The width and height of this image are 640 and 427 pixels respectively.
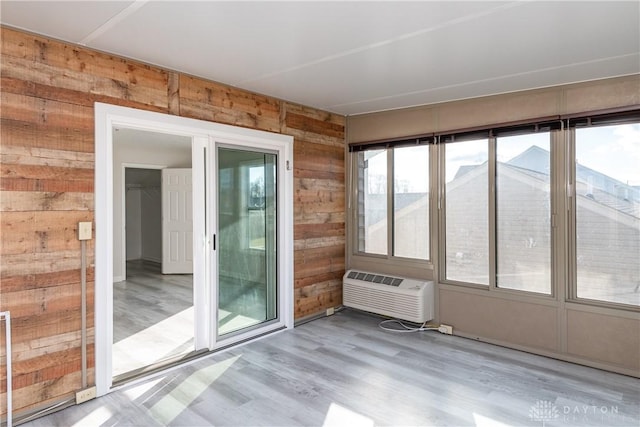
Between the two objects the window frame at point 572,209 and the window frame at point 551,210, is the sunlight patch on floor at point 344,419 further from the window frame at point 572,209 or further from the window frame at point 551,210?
the window frame at point 572,209

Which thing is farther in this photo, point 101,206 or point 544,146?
point 544,146

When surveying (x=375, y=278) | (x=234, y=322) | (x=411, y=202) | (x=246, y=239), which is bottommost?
(x=234, y=322)

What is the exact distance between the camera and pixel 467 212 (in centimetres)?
419

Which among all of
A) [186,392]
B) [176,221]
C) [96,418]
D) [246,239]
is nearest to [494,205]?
[246,239]

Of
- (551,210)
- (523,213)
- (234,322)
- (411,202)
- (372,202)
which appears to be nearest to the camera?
(551,210)

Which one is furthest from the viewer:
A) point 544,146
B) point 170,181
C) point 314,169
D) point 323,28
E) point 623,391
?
point 170,181

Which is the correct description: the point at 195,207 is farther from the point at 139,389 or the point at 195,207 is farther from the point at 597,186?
the point at 597,186

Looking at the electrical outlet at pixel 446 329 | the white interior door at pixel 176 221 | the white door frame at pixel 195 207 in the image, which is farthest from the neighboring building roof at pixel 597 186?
the white interior door at pixel 176 221

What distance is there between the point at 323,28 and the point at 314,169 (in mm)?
2342

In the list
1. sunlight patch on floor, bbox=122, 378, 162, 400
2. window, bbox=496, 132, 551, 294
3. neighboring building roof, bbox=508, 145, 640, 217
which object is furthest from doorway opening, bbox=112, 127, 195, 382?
neighboring building roof, bbox=508, 145, 640, 217

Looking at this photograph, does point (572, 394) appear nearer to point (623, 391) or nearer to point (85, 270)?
point (623, 391)

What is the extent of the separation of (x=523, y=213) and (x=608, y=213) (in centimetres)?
67

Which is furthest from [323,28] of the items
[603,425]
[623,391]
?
[623,391]

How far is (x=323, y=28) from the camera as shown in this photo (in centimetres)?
246
